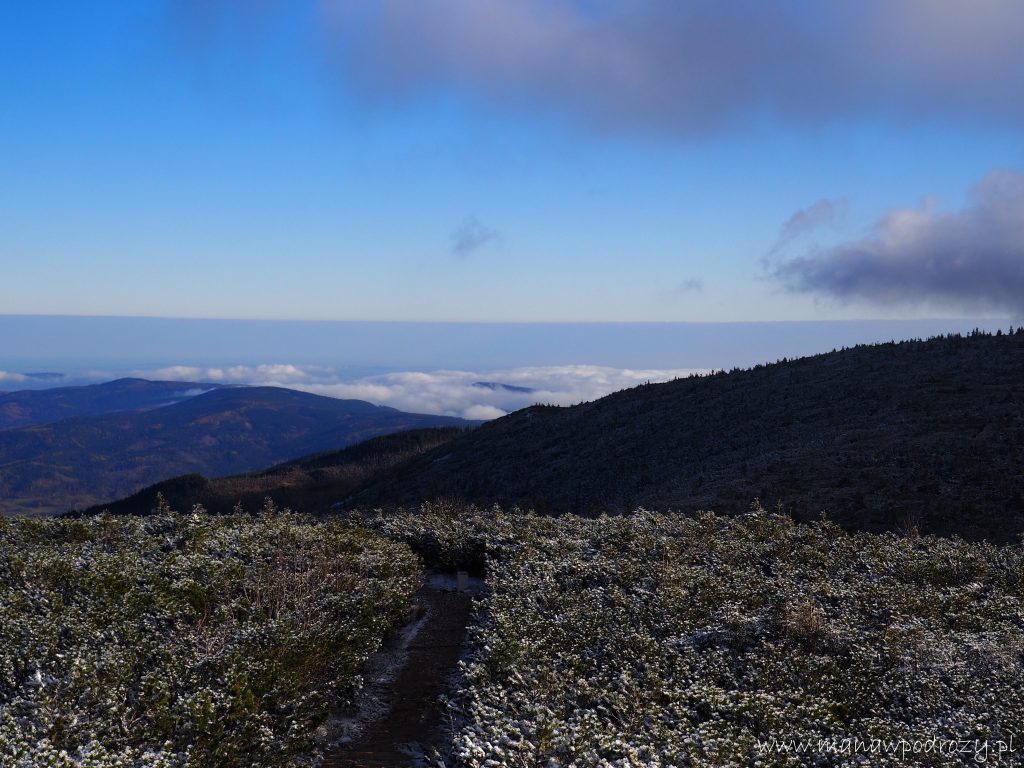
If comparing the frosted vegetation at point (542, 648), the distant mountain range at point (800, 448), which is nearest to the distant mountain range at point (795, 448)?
the distant mountain range at point (800, 448)

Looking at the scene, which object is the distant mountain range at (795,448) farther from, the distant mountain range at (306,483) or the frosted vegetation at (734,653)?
the frosted vegetation at (734,653)

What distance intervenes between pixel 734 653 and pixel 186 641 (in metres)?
6.25

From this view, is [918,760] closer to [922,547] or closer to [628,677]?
[628,677]

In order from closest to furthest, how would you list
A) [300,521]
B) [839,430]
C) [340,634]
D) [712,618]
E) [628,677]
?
[628,677] < [340,634] < [712,618] < [300,521] < [839,430]

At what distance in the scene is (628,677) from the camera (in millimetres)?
7938

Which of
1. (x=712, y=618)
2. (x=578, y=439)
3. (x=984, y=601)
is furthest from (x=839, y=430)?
(x=712, y=618)

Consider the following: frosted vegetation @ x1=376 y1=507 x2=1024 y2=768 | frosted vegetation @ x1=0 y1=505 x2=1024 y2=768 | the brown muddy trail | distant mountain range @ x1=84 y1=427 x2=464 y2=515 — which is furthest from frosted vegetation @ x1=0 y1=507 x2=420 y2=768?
distant mountain range @ x1=84 y1=427 x2=464 y2=515

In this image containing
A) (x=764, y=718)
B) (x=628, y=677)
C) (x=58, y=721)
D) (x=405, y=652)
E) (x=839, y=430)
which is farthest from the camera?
(x=839, y=430)

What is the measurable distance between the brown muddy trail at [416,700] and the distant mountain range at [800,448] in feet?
37.9

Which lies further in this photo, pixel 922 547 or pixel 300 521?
pixel 300 521

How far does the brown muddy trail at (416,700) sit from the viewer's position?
7656mm

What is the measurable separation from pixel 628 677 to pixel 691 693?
63cm

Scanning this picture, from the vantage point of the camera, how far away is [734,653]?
918 centimetres

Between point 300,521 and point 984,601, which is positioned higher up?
point 984,601
